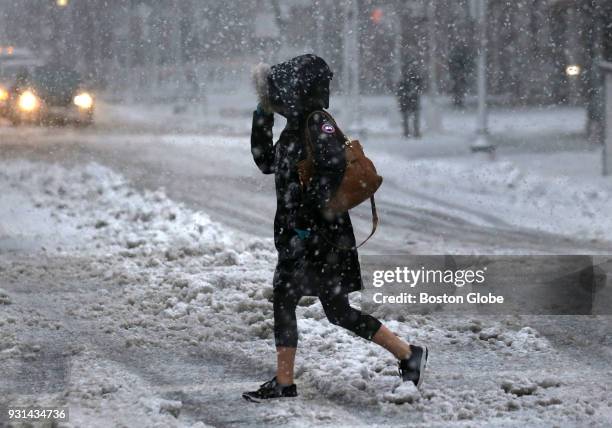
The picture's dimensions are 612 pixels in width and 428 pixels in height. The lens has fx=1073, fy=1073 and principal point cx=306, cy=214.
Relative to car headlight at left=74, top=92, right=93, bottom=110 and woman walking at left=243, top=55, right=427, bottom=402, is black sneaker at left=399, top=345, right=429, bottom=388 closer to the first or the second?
woman walking at left=243, top=55, right=427, bottom=402

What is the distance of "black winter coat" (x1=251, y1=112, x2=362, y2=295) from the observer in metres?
4.91

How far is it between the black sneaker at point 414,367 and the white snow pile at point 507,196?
5.91 m

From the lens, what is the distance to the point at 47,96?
21.4 m

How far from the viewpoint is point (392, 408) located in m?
5.01

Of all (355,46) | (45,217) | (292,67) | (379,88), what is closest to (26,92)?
(355,46)

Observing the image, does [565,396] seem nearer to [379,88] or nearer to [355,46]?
[355,46]

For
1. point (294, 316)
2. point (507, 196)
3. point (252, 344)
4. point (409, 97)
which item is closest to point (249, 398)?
point (294, 316)

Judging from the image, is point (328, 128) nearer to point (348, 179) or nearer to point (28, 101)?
point (348, 179)

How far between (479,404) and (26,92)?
1749cm

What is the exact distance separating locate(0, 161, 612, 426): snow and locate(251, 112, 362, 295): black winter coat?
587mm

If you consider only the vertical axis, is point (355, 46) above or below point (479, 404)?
above

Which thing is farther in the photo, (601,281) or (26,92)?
(26,92)

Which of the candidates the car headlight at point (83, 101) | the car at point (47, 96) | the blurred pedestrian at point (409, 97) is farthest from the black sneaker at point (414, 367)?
the car headlight at point (83, 101)

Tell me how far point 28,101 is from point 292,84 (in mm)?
17177
